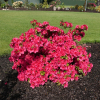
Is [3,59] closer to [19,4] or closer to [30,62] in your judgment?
[30,62]

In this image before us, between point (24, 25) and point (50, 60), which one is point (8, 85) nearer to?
point (50, 60)

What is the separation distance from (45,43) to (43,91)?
3.51ft

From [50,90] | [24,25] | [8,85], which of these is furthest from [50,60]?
[24,25]

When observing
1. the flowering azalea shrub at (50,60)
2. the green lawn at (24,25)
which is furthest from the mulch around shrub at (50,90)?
the green lawn at (24,25)

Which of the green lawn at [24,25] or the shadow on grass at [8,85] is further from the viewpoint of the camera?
the green lawn at [24,25]

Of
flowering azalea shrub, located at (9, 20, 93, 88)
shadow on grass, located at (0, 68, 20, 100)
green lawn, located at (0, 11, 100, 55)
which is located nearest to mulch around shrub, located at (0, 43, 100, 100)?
shadow on grass, located at (0, 68, 20, 100)

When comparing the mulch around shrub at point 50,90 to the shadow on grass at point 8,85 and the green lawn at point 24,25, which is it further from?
the green lawn at point 24,25

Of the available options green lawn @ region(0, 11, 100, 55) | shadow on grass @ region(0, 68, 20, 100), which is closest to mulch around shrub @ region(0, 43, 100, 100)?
shadow on grass @ region(0, 68, 20, 100)

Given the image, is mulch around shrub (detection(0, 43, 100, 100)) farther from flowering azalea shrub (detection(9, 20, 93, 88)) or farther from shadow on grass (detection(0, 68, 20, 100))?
flowering azalea shrub (detection(9, 20, 93, 88))

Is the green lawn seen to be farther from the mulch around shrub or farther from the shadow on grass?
the mulch around shrub

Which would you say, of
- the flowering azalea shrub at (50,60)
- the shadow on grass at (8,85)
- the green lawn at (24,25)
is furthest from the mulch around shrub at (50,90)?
the green lawn at (24,25)

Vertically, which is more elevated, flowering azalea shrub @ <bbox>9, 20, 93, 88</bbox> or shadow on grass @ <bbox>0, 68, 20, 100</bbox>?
flowering azalea shrub @ <bbox>9, 20, 93, 88</bbox>

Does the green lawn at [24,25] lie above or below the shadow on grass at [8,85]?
above

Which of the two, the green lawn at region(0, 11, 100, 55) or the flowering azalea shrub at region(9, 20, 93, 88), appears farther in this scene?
the green lawn at region(0, 11, 100, 55)
